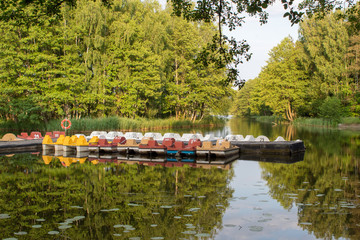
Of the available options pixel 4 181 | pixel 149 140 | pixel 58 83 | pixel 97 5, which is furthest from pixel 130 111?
pixel 4 181

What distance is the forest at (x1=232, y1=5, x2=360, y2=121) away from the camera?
5531 cm

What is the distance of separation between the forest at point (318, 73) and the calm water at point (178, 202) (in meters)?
40.4

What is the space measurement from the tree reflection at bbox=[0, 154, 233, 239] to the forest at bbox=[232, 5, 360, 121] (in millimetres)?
42407

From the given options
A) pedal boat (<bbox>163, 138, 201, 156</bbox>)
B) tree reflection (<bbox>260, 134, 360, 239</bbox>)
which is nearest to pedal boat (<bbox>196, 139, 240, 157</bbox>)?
pedal boat (<bbox>163, 138, 201, 156</bbox>)

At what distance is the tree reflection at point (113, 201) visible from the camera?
26.3 ft

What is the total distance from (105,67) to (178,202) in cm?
3687

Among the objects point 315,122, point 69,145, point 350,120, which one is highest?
point 350,120

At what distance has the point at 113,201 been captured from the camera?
10.5 metres

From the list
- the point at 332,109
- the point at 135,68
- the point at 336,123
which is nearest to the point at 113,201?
the point at 135,68

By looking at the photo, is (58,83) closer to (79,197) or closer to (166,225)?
(79,197)

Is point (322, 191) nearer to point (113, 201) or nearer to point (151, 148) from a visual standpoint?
point (113, 201)

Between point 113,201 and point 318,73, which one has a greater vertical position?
point 318,73

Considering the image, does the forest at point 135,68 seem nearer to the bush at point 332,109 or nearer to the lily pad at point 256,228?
the bush at point 332,109

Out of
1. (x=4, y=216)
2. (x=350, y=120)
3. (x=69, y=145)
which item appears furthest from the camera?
(x=350, y=120)
